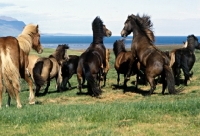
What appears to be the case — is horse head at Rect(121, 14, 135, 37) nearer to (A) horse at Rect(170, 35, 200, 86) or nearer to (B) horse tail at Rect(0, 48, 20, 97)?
(A) horse at Rect(170, 35, 200, 86)

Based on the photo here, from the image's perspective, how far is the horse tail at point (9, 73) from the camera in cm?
952

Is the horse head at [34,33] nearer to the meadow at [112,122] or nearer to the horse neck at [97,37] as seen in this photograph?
the horse neck at [97,37]

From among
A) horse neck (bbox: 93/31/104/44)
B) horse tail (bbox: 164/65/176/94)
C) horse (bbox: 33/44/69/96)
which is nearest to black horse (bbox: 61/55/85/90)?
horse (bbox: 33/44/69/96)

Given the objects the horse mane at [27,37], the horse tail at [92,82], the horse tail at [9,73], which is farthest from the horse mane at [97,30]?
the horse tail at [9,73]

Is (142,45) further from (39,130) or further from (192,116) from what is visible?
(39,130)

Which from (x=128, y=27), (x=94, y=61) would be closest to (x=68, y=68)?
(x=94, y=61)

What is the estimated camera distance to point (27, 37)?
11.8 metres

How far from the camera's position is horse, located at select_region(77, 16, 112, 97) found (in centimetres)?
1472

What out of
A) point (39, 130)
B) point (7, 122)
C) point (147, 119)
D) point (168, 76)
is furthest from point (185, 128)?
point (168, 76)

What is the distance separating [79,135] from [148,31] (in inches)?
422

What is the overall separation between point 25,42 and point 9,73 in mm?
2261

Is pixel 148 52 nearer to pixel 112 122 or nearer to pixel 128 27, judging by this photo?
pixel 128 27

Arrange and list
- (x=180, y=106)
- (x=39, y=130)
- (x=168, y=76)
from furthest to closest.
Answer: (x=168, y=76) → (x=180, y=106) → (x=39, y=130)

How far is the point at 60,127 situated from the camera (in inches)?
261
